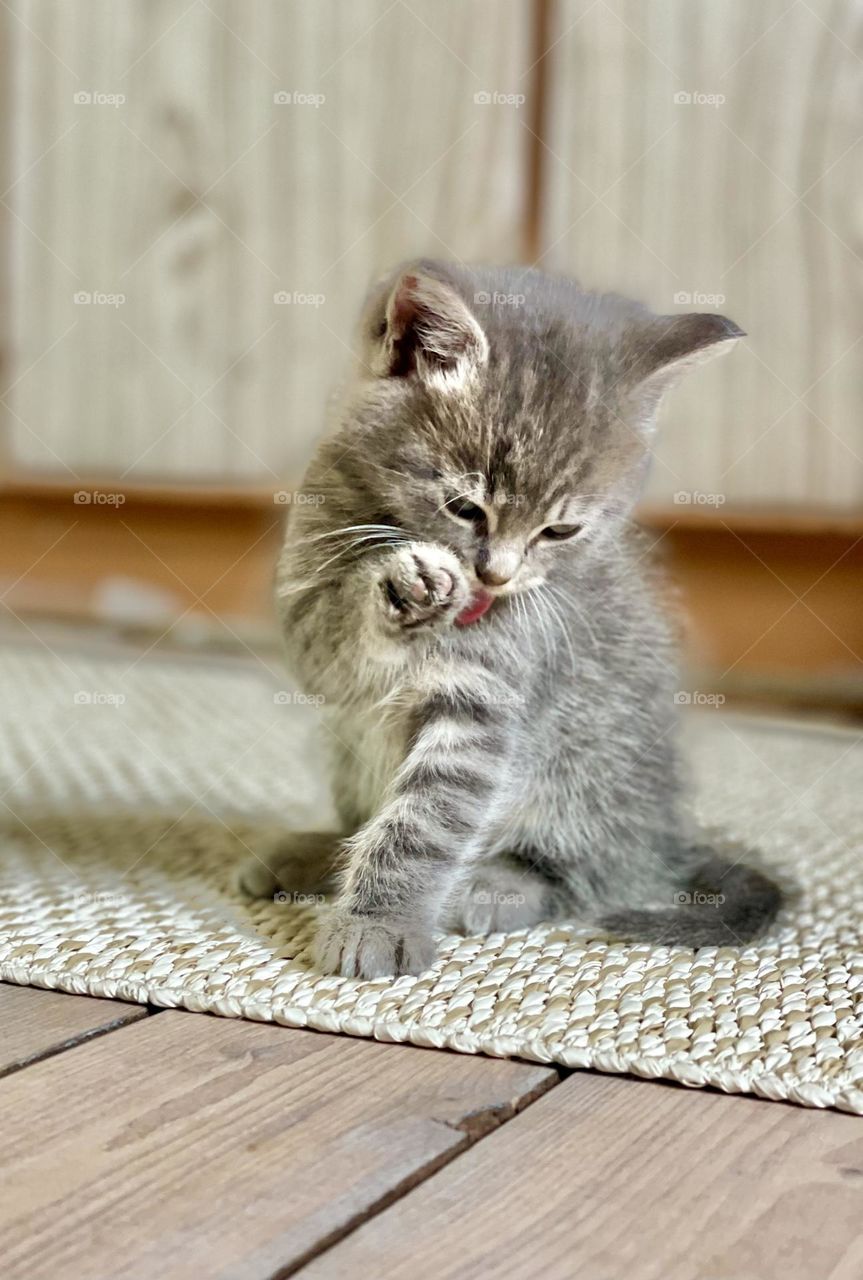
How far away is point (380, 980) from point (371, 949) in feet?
0.09

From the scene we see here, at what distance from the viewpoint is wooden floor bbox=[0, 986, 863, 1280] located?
2.28 feet

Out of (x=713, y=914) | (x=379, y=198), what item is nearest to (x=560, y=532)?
(x=713, y=914)

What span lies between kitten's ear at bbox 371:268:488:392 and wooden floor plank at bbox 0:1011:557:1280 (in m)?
0.59

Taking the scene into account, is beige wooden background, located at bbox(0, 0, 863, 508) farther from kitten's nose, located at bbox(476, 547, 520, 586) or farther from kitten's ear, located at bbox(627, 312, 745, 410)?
kitten's nose, located at bbox(476, 547, 520, 586)

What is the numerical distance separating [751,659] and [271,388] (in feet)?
3.71

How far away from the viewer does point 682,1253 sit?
2.33 feet

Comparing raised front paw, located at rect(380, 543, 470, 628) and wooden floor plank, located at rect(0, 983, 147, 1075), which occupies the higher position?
raised front paw, located at rect(380, 543, 470, 628)

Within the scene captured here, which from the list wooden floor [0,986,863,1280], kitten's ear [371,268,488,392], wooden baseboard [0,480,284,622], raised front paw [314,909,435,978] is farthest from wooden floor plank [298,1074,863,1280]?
wooden baseboard [0,480,284,622]

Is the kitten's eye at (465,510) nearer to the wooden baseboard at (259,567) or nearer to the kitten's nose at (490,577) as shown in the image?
the kitten's nose at (490,577)

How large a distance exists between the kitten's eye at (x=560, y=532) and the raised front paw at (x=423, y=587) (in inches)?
4.2

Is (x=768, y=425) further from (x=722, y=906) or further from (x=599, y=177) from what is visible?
(x=722, y=906)

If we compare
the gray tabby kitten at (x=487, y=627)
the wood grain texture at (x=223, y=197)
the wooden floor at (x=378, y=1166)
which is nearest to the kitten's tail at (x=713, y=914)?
the gray tabby kitten at (x=487, y=627)

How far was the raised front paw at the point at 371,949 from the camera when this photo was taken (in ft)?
3.55

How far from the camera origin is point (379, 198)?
274 cm
